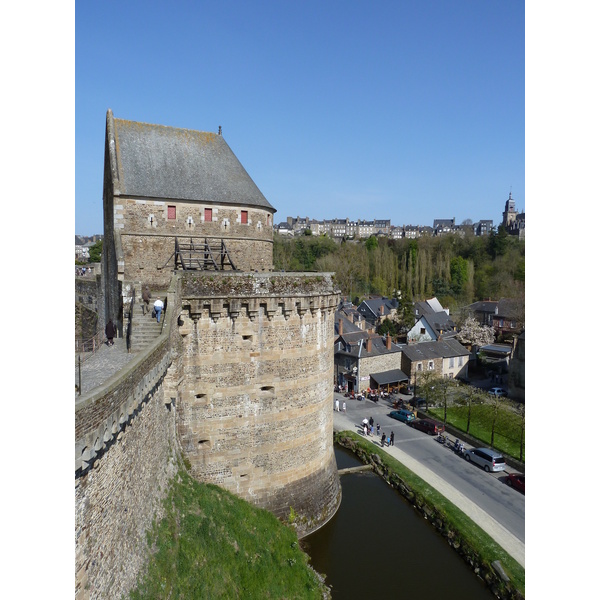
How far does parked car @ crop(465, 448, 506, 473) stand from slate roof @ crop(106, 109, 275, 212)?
55.3 feet

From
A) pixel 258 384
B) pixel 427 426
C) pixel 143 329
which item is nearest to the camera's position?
pixel 143 329

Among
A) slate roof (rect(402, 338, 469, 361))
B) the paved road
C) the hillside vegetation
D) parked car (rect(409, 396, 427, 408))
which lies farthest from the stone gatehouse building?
the hillside vegetation

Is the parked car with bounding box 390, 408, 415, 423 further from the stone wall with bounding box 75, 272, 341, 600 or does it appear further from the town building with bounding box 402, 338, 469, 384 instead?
the stone wall with bounding box 75, 272, 341, 600

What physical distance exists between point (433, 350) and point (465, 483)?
2402 cm

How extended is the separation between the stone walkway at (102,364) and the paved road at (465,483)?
602 inches

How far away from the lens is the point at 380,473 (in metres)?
25.3

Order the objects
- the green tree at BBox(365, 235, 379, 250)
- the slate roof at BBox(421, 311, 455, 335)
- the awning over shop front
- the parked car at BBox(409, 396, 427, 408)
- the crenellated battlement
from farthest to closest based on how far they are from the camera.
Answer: the green tree at BBox(365, 235, 379, 250)
the slate roof at BBox(421, 311, 455, 335)
the awning over shop front
the parked car at BBox(409, 396, 427, 408)
the crenellated battlement

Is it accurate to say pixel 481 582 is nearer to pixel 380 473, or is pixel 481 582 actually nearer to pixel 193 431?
pixel 380 473

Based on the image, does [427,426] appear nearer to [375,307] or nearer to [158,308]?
[158,308]

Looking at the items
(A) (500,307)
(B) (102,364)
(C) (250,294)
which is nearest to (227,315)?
(C) (250,294)

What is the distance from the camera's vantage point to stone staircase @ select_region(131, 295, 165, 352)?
1315 centimetres

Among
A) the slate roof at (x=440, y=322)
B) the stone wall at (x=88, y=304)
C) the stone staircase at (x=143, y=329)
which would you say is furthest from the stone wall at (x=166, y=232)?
the slate roof at (x=440, y=322)

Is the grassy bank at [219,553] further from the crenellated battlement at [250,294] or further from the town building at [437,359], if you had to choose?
the town building at [437,359]

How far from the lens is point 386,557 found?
59.9ft
